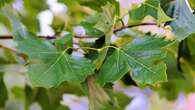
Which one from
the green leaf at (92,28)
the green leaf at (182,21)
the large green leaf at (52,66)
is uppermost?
the green leaf at (182,21)

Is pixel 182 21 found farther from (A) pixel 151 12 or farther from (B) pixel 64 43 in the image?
(B) pixel 64 43

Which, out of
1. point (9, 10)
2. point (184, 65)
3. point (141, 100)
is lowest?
point (141, 100)

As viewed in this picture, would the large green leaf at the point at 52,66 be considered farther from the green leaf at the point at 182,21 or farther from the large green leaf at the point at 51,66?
the green leaf at the point at 182,21

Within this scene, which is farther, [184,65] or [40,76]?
[184,65]

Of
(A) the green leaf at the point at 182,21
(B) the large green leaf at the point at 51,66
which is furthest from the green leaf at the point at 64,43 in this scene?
(A) the green leaf at the point at 182,21

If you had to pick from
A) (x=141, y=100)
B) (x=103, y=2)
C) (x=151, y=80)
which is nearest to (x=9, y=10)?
(x=103, y=2)

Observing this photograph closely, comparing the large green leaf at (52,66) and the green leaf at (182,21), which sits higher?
the green leaf at (182,21)

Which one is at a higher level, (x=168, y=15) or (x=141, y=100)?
(x=168, y=15)

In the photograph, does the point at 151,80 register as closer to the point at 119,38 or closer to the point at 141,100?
the point at 119,38
